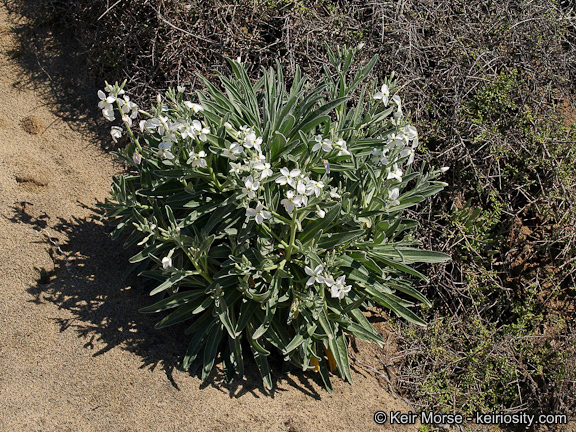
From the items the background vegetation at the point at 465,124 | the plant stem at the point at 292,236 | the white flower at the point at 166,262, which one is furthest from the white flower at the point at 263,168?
the background vegetation at the point at 465,124

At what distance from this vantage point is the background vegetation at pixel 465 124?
3.58 metres

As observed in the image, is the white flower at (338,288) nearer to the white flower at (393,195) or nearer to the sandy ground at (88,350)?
the white flower at (393,195)

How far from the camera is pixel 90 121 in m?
4.08

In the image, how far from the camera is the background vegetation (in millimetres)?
3578

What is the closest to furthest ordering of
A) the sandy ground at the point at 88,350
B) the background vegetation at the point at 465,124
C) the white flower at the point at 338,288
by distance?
the white flower at the point at 338,288 → the sandy ground at the point at 88,350 → the background vegetation at the point at 465,124

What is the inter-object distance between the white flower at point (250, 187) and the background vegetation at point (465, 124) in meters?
1.74

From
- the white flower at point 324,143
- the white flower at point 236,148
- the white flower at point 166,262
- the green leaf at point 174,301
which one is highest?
the white flower at point 324,143

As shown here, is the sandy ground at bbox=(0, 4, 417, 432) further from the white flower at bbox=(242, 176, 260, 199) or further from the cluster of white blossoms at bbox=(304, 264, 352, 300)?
the white flower at bbox=(242, 176, 260, 199)

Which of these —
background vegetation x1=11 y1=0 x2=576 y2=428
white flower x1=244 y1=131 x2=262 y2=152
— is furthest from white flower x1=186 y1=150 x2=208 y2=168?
background vegetation x1=11 y1=0 x2=576 y2=428

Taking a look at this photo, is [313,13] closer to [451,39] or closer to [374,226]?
[451,39]

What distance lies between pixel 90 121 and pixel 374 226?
8.12 ft

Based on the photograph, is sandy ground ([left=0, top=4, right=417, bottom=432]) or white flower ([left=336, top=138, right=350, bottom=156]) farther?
sandy ground ([left=0, top=4, right=417, bottom=432])

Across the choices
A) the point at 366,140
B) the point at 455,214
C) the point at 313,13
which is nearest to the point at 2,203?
the point at 366,140

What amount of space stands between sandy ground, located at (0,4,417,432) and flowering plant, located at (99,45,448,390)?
0.16 meters
